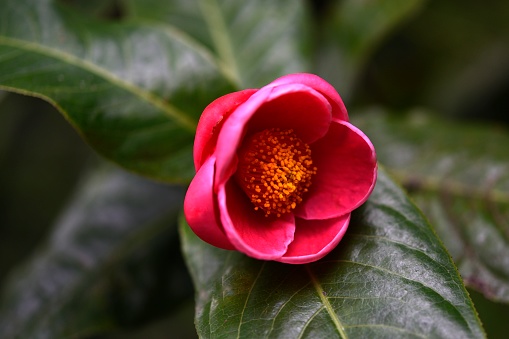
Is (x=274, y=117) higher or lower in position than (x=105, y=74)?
higher

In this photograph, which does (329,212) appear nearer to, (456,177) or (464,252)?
(464,252)

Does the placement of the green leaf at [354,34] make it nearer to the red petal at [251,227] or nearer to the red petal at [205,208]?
the red petal at [251,227]

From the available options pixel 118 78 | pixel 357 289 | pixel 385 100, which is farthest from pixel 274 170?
pixel 385 100

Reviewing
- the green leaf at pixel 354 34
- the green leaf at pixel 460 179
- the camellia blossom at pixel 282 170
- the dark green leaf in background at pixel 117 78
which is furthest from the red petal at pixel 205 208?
the green leaf at pixel 354 34

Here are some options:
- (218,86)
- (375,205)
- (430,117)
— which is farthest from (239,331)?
(430,117)

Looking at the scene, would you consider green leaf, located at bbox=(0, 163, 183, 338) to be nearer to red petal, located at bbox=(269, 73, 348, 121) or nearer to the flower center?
the flower center

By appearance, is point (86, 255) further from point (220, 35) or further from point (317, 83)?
point (317, 83)

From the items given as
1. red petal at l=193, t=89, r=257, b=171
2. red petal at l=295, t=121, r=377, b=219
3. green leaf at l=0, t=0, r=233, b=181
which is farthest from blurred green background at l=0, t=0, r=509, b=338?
red petal at l=193, t=89, r=257, b=171
